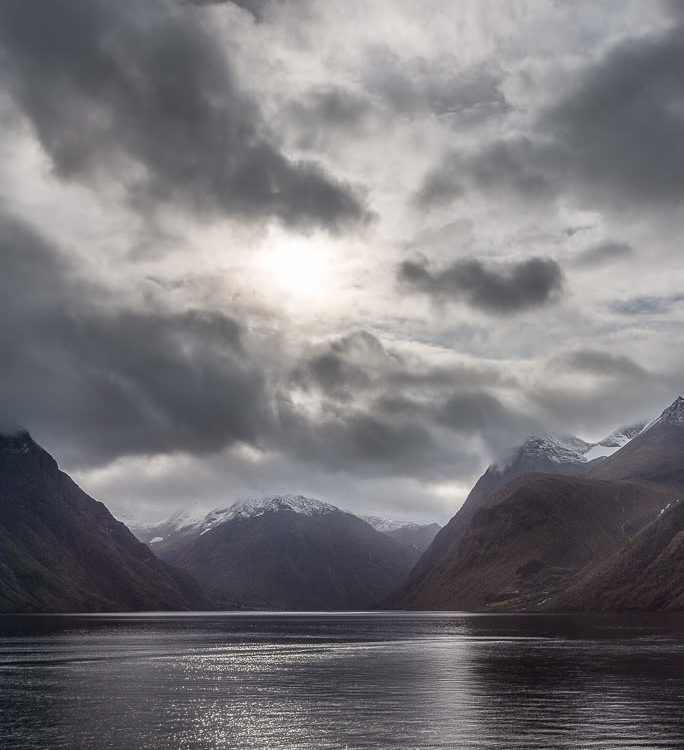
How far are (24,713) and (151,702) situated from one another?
48.8 feet

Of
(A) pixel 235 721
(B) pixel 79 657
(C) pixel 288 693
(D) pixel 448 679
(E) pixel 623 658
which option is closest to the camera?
(A) pixel 235 721

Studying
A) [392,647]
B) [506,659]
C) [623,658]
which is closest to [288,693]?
[506,659]

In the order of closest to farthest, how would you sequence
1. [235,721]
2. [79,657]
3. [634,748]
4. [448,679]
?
[634,748]
[235,721]
[448,679]
[79,657]

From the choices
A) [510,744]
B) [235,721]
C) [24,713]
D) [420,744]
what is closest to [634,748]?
[510,744]

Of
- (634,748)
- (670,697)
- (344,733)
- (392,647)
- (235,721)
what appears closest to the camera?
(634,748)

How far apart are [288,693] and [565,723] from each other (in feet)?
129

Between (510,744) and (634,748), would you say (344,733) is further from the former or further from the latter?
(634,748)

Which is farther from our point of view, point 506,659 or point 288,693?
point 506,659

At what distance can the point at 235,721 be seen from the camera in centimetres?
8262

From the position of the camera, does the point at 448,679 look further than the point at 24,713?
Yes

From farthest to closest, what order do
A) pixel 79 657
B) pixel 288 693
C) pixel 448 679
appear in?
pixel 79 657 < pixel 448 679 < pixel 288 693

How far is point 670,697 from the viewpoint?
9338cm

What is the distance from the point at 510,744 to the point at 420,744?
7.88 m

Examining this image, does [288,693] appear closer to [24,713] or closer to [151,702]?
[151,702]
